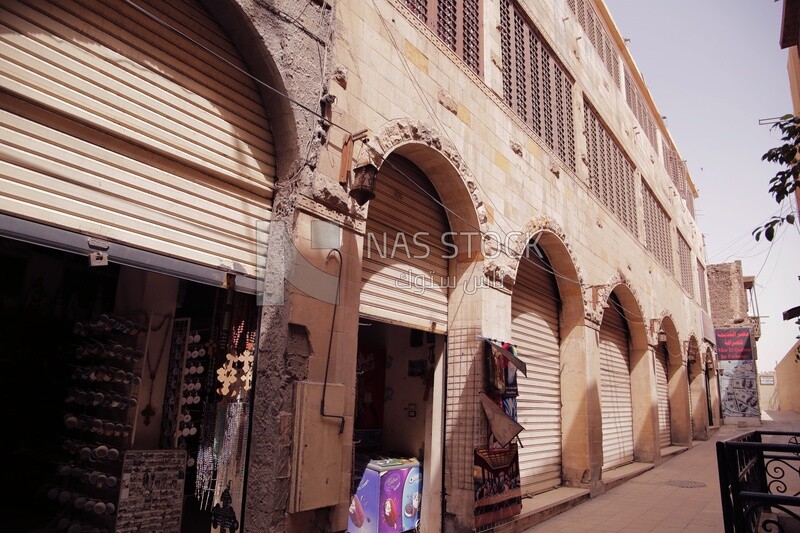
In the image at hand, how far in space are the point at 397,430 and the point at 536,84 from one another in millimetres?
7394

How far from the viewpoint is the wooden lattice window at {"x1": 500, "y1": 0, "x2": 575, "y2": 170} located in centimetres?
972

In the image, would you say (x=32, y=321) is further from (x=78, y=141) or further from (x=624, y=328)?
(x=624, y=328)

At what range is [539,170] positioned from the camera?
10.0 meters

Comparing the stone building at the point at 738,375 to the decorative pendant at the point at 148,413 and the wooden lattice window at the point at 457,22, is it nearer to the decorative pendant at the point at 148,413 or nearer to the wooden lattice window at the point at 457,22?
the wooden lattice window at the point at 457,22

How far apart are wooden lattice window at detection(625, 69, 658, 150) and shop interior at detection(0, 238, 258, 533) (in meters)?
17.2

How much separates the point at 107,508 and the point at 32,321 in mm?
2228

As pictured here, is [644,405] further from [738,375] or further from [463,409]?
[738,375]

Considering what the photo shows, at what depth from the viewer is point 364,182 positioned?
536 centimetres

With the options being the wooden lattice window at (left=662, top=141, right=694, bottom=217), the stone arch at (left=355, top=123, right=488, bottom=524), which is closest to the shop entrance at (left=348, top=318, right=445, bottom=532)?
the stone arch at (left=355, top=123, right=488, bottom=524)

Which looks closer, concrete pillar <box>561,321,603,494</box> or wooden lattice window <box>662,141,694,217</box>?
concrete pillar <box>561,321,603,494</box>

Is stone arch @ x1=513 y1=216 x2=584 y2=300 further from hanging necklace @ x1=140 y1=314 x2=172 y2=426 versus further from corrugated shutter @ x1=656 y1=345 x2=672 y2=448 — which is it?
corrugated shutter @ x1=656 y1=345 x2=672 y2=448

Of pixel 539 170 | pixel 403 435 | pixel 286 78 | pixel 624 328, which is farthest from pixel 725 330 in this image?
pixel 286 78

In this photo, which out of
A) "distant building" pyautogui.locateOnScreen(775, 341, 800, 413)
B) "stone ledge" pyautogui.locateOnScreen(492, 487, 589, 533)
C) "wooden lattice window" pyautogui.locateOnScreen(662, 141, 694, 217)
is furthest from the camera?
"distant building" pyautogui.locateOnScreen(775, 341, 800, 413)

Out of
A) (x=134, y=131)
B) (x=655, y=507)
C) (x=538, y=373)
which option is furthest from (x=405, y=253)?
(x=655, y=507)
